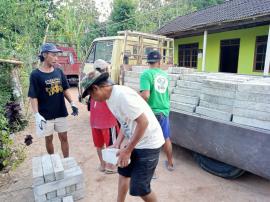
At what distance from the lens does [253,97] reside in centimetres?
266

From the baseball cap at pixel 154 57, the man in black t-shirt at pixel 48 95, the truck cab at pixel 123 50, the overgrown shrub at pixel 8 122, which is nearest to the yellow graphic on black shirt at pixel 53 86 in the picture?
the man in black t-shirt at pixel 48 95

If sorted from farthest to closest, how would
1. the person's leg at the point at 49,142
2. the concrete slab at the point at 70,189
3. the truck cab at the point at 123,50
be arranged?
1. the truck cab at the point at 123,50
2. the person's leg at the point at 49,142
3. the concrete slab at the point at 70,189

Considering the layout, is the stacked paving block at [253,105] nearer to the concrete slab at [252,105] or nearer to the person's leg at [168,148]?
the concrete slab at [252,105]

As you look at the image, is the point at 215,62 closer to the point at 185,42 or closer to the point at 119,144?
the point at 185,42

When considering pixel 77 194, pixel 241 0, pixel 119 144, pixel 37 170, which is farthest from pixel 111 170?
pixel 241 0

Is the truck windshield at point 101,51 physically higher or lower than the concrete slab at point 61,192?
higher

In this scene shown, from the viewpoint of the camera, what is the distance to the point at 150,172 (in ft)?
6.59

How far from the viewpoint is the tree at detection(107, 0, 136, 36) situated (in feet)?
58.2

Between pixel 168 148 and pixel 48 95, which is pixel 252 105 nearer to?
pixel 168 148

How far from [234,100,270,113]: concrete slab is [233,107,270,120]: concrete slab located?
4 centimetres

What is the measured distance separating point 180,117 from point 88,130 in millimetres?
2793

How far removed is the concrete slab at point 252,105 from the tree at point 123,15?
16.3 metres

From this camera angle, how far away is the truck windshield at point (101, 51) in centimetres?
541

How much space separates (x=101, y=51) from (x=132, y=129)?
13.8 ft
